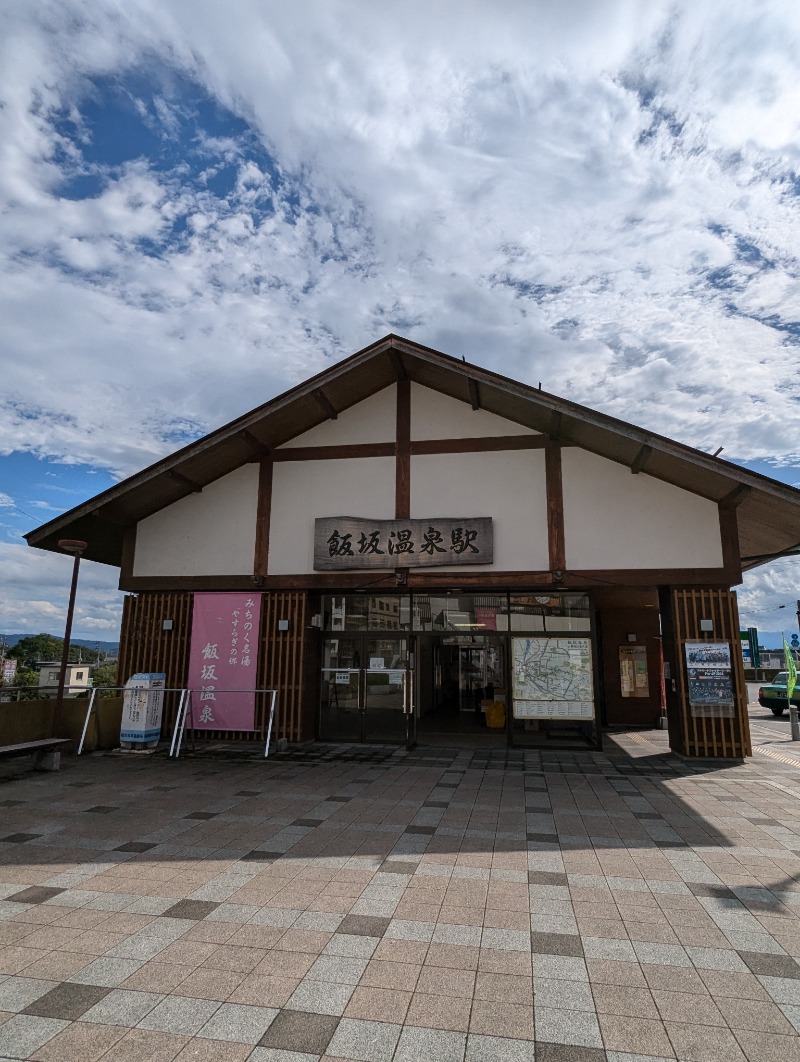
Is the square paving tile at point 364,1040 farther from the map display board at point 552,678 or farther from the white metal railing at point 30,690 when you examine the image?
the map display board at point 552,678

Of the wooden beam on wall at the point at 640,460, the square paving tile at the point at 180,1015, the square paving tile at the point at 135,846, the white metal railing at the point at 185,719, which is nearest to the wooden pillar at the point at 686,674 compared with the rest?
the wooden beam on wall at the point at 640,460

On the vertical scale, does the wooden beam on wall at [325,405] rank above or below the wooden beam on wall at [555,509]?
above

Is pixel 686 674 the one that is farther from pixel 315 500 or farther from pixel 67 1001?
pixel 67 1001

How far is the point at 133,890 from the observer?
4.83 metres

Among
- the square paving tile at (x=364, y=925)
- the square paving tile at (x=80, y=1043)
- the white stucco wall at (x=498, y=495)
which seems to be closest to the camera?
the square paving tile at (x=80, y=1043)

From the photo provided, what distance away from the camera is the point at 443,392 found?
1224 cm

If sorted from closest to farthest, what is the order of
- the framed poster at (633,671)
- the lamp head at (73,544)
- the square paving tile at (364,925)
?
the square paving tile at (364,925) < the lamp head at (73,544) < the framed poster at (633,671)

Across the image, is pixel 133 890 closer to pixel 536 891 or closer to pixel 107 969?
pixel 107 969

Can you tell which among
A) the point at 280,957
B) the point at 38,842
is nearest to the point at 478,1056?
the point at 280,957

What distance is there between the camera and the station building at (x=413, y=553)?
1079cm

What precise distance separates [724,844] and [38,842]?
6545mm

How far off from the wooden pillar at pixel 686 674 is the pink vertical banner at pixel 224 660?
753cm

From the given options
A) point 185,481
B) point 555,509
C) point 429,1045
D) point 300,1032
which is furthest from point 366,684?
point 429,1045

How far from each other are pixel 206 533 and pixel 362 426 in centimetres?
378
